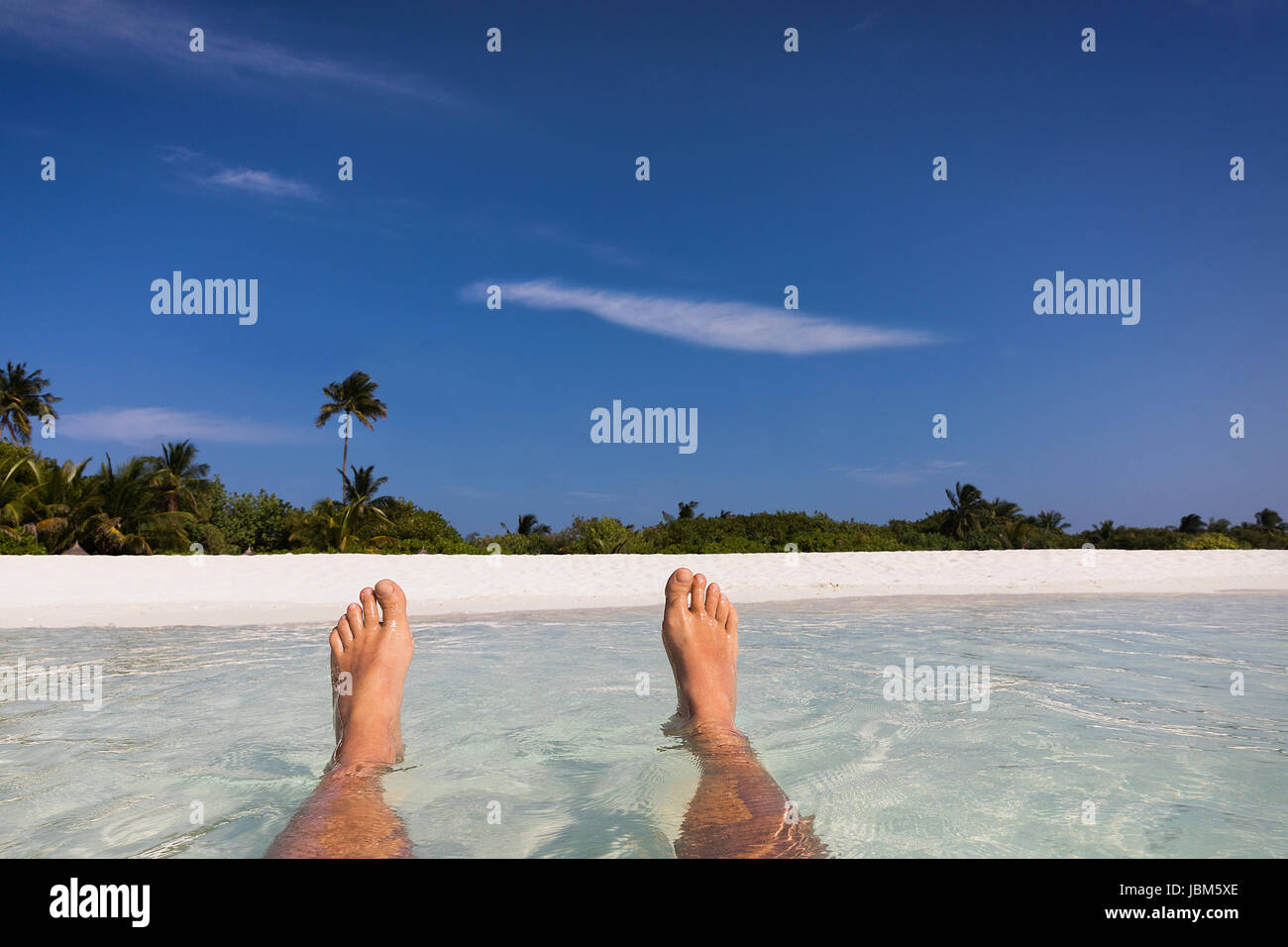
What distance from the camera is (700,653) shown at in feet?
10.6

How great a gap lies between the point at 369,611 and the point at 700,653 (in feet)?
5.02

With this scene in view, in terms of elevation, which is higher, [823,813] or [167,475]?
[167,475]

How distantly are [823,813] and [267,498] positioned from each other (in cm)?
2618

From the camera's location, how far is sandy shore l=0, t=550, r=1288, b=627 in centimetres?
727

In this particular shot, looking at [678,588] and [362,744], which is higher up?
[678,588]

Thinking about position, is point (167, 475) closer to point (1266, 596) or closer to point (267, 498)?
point (267, 498)

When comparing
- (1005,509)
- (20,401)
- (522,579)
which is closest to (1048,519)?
(1005,509)

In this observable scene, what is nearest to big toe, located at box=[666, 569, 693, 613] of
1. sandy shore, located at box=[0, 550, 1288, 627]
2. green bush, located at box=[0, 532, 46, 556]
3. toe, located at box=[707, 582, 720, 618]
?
toe, located at box=[707, 582, 720, 618]

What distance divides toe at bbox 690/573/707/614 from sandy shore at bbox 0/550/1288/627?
164 inches

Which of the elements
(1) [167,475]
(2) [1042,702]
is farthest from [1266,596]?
(1) [167,475]

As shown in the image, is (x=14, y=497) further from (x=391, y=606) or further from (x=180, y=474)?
(x=391, y=606)

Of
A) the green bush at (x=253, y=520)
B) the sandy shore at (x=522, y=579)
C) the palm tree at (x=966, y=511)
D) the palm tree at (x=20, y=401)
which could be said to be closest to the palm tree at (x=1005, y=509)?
the palm tree at (x=966, y=511)

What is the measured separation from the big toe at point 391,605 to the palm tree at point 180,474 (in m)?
21.9
